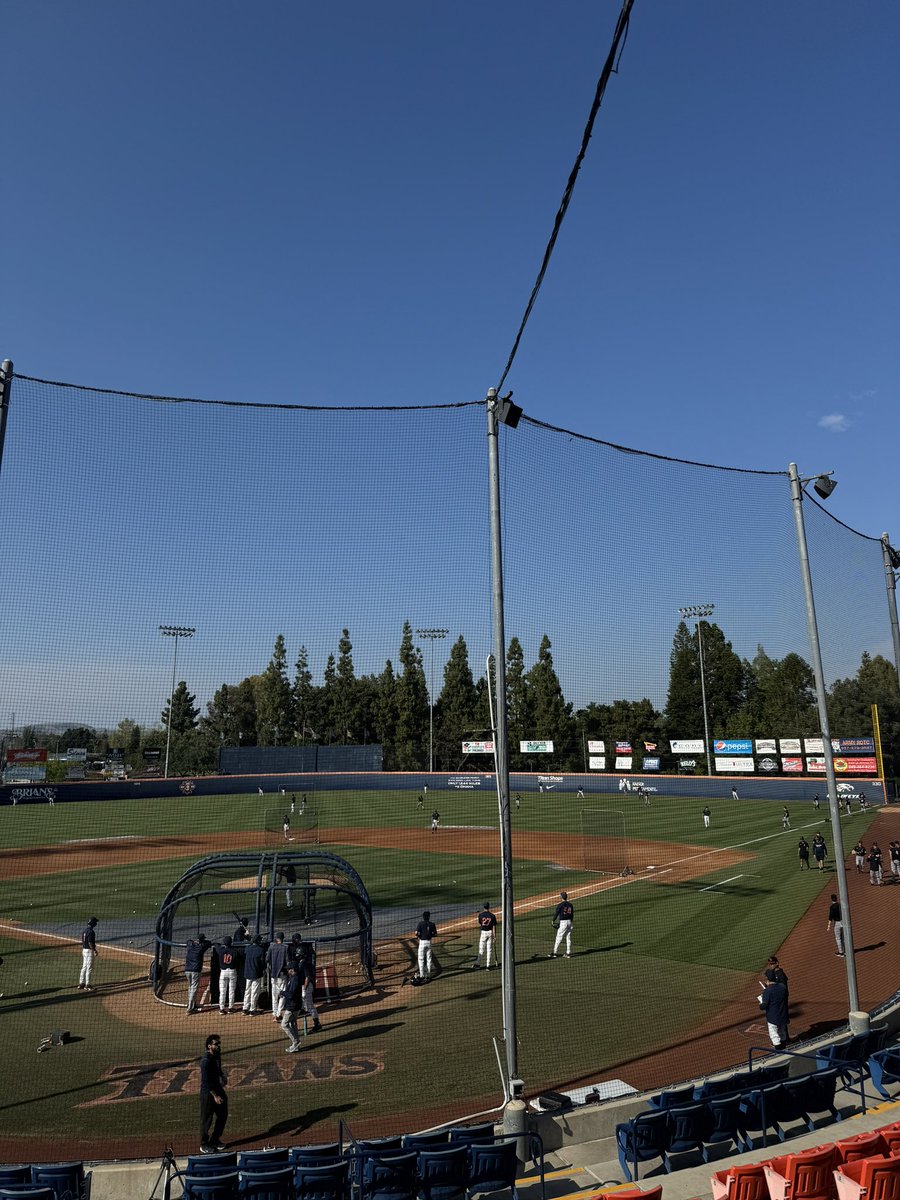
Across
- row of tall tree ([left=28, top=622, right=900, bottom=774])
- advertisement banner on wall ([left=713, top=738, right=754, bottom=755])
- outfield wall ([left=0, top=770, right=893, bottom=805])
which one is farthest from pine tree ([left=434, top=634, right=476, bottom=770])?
advertisement banner on wall ([left=713, top=738, right=754, bottom=755])

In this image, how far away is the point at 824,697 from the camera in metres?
12.5

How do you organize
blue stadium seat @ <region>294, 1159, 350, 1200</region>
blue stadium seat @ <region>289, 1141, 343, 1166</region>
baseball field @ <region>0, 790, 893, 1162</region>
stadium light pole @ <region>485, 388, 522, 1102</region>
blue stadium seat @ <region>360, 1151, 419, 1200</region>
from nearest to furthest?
blue stadium seat @ <region>294, 1159, 350, 1200</region> → blue stadium seat @ <region>360, 1151, 419, 1200</region> → blue stadium seat @ <region>289, 1141, 343, 1166</region> → stadium light pole @ <region>485, 388, 522, 1102</region> → baseball field @ <region>0, 790, 893, 1162</region>

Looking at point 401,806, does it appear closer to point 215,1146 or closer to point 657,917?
point 657,917

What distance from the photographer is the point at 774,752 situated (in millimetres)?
58500

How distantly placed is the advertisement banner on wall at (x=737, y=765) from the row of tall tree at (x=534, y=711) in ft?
14.9

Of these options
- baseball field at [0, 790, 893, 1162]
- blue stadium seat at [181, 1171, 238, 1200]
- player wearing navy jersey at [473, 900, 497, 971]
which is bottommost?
baseball field at [0, 790, 893, 1162]

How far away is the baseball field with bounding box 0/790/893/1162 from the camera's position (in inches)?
414

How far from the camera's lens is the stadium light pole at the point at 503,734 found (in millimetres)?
8461

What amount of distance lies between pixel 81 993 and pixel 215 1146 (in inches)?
329

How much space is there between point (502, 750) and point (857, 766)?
54486 millimetres

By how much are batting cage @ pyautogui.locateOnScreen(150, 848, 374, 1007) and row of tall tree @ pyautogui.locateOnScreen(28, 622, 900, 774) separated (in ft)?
123

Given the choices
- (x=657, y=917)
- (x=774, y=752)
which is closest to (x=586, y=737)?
(x=774, y=752)

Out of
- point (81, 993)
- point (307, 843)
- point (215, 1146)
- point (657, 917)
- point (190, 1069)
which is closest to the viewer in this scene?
point (215, 1146)

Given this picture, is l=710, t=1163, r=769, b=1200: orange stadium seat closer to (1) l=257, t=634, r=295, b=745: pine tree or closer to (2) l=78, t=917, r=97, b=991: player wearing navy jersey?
(2) l=78, t=917, r=97, b=991: player wearing navy jersey
